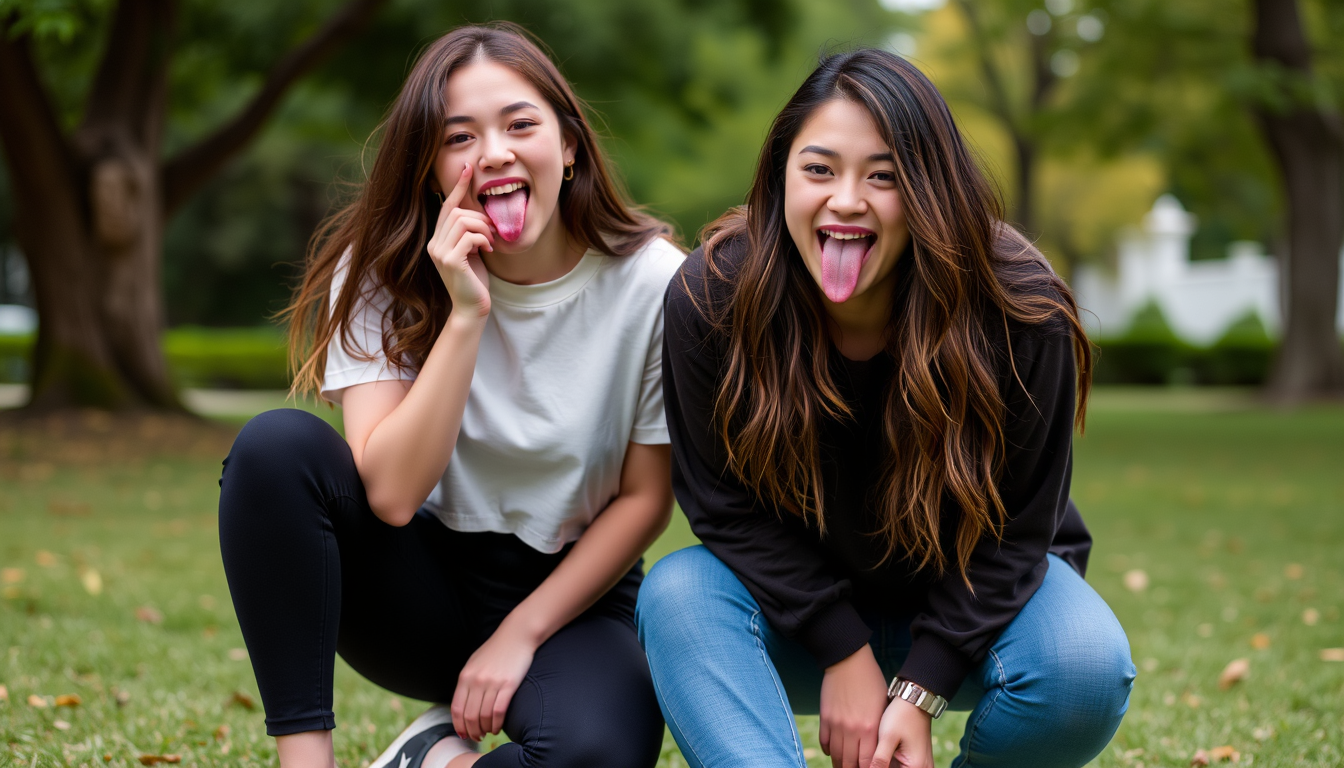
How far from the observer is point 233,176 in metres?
28.3

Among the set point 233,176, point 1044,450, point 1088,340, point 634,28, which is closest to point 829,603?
point 1044,450

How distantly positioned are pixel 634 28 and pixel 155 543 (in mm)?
8042

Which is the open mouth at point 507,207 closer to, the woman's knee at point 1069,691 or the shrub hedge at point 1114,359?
the woman's knee at point 1069,691

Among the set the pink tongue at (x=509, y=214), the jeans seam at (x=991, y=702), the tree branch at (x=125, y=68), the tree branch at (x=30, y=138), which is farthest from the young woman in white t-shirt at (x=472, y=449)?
the tree branch at (x=125, y=68)

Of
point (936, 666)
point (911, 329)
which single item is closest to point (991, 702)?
point (936, 666)

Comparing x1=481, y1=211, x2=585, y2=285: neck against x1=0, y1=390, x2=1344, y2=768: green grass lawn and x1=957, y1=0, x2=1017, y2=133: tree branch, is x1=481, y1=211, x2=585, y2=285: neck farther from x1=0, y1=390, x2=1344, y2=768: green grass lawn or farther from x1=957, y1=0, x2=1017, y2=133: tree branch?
x1=957, y1=0, x2=1017, y2=133: tree branch

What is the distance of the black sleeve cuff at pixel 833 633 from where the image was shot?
202 centimetres

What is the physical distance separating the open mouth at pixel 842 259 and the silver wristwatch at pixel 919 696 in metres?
0.66

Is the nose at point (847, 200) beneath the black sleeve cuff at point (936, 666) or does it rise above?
Result: above

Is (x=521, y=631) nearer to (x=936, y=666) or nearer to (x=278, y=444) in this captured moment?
(x=278, y=444)

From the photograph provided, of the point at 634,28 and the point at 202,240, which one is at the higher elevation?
the point at 634,28

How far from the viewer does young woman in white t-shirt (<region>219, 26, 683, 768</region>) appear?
6.66ft

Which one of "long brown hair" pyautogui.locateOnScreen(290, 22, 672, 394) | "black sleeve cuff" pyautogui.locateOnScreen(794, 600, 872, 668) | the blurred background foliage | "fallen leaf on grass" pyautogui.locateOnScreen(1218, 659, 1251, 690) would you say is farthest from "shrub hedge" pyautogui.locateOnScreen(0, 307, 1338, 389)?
"black sleeve cuff" pyautogui.locateOnScreen(794, 600, 872, 668)

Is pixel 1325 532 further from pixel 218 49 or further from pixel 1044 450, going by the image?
pixel 218 49
